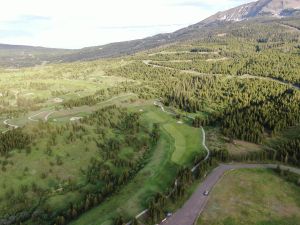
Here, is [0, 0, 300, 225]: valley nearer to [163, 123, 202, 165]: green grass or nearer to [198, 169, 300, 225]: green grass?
[198, 169, 300, 225]: green grass

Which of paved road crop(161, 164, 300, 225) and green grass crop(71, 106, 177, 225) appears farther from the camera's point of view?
green grass crop(71, 106, 177, 225)

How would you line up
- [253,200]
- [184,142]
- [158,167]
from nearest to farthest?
1. [253,200]
2. [158,167]
3. [184,142]

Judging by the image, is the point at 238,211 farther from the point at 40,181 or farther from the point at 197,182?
the point at 40,181

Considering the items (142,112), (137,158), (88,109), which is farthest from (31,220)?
(88,109)

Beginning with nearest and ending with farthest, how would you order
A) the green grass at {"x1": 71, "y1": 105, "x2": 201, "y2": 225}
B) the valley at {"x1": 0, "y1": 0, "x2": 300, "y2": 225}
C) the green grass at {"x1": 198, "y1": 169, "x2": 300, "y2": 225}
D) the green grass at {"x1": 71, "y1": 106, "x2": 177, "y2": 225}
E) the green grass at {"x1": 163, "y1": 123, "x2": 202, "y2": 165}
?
the green grass at {"x1": 198, "y1": 169, "x2": 300, "y2": 225} < the valley at {"x1": 0, "y1": 0, "x2": 300, "y2": 225} < the green grass at {"x1": 71, "y1": 106, "x2": 177, "y2": 225} < the green grass at {"x1": 71, "y1": 105, "x2": 201, "y2": 225} < the green grass at {"x1": 163, "y1": 123, "x2": 202, "y2": 165}

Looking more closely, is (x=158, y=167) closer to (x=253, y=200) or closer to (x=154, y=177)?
(x=154, y=177)

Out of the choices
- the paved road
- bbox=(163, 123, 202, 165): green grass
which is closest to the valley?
the paved road

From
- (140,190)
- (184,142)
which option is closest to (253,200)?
(140,190)
